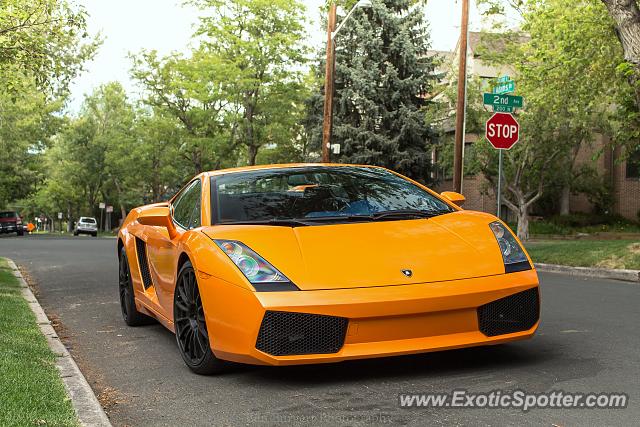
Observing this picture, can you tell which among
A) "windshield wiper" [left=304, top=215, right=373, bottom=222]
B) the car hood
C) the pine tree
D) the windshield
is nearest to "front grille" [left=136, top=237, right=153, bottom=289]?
the windshield

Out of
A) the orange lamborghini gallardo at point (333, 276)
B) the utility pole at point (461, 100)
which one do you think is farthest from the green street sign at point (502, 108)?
the orange lamborghini gallardo at point (333, 276)

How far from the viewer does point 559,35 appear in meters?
17.6

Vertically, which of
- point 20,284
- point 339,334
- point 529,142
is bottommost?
point 20,284

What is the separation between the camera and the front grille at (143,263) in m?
6.98

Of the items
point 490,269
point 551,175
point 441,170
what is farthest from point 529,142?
point 490,269

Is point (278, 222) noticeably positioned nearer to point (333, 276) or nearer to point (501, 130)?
point (333, 276)

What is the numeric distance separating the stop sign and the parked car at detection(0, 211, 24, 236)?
4659 cm

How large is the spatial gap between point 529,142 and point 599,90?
923 cm

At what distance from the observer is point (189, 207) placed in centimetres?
623

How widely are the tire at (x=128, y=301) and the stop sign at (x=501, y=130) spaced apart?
1041 centimetres

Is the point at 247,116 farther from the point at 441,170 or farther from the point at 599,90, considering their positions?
the point at 599,90

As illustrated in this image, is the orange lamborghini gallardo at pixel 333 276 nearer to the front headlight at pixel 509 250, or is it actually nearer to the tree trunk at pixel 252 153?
the front headlight at pixel 509 250

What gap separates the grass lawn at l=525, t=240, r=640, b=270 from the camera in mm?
14297

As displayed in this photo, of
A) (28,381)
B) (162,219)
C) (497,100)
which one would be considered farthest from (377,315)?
(497,100)
